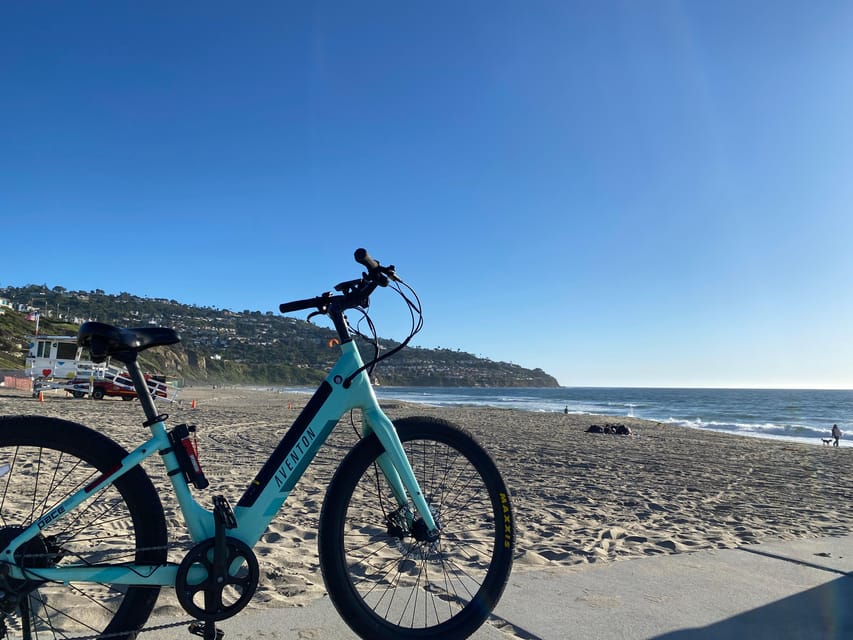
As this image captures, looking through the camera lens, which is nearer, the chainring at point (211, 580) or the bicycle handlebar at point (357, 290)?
the chainring at point (211, 580)

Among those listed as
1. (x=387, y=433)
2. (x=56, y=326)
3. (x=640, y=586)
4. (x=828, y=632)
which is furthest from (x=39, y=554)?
(x=56, y=326)

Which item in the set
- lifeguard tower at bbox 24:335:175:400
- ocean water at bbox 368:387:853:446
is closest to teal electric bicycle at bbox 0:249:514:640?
lifeguard tower at bbox 24:335:175:400

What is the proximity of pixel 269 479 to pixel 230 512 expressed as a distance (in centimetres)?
19

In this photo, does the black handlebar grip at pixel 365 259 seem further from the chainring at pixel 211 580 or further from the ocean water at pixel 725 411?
the ocean water at pixel 725 411

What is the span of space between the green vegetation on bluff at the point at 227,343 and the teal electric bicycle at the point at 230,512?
6248cm

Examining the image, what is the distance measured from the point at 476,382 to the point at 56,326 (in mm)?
107077

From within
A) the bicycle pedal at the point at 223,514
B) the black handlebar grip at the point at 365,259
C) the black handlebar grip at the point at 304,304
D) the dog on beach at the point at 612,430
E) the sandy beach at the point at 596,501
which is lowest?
the dog on beach at the point at 612,430

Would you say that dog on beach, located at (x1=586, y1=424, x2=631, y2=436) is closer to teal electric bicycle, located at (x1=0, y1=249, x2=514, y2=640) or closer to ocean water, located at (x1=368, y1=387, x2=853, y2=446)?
ocean water, located at (x1=368, y1=387, x2=853, y2=446)

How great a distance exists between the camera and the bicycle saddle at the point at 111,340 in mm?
2070

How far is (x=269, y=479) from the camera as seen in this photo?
85.9 inches

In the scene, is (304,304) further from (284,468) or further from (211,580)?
(211,580)

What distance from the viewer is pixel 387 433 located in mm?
2299

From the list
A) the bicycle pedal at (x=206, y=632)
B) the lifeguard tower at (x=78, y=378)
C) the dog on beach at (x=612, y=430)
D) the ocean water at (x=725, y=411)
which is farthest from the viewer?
the ocean water at (x=725, y=411)

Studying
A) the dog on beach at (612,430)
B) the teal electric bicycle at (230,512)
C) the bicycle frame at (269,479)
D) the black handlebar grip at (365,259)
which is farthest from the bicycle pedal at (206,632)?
the dog on beach at (612,430)
